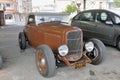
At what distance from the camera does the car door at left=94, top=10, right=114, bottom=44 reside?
7899 millimetres

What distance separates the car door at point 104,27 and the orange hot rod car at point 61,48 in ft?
6.91

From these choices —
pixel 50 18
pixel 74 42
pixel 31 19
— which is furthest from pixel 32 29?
pixel 74 42

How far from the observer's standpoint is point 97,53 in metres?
5.93

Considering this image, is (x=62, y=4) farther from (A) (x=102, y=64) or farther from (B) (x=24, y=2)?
(A) (x=102, y=64)

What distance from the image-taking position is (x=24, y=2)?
2311 inches

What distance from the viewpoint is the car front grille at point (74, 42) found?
5574 mm

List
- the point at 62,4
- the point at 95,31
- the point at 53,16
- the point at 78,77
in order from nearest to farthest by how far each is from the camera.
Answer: the point at 78,77 < the point at 53,16 < the point at 95,31 < the point at 62,4

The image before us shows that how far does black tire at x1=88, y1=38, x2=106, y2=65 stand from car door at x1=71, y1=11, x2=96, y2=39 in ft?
8.86

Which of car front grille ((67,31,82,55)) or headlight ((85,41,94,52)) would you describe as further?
headlight ((85,41,94,52))

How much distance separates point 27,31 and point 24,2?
52.9 metres

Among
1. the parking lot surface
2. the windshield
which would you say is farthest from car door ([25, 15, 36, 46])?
the parking lot surface

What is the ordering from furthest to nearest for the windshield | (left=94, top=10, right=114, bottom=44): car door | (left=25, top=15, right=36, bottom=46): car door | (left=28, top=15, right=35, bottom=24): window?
(left=94, top=10, right=114, bottom=44): car door
(left=28, top=15, right=35, bottom=24): window
the windshield
(left=25, top=15, right=36, bottom=46): car door

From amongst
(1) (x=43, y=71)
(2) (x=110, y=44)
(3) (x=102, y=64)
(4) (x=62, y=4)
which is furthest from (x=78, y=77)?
(4) (x=62, y=4)

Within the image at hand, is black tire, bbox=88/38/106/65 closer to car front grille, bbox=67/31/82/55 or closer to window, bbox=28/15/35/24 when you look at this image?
car front grille, bbox=67/31/82/55
